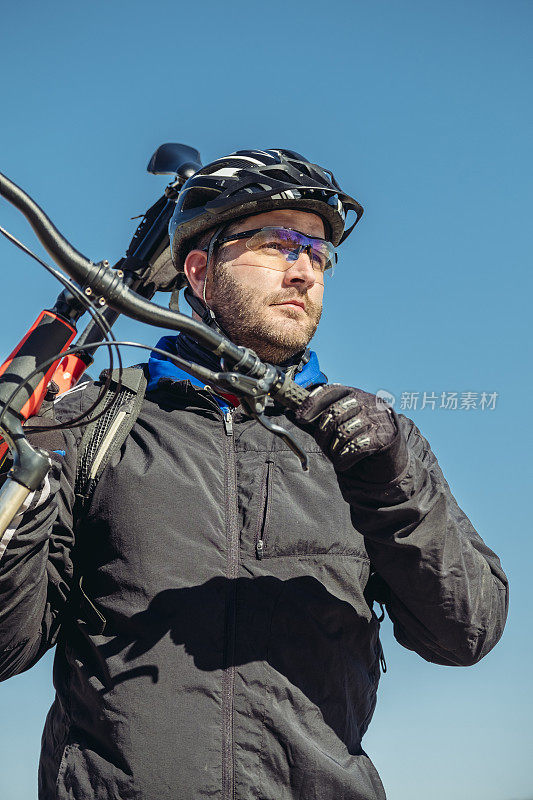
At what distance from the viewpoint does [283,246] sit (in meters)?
5.22

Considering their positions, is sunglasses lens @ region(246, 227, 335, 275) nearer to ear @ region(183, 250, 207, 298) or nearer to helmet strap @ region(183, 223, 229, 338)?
helmet strap @ region(183, 223, 229, 338)

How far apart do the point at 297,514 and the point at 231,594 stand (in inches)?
21.1

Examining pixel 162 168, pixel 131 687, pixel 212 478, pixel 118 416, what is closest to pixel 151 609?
pixel 131 687

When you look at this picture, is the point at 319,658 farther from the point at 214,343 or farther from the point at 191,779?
the point at 214,343

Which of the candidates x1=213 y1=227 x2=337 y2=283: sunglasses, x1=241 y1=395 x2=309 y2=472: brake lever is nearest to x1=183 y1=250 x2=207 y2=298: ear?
x1=213 y1=227 x2=337 y2=283: sunglasses

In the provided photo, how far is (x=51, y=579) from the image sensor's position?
4.25 m

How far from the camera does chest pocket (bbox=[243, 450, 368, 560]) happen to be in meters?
4.21

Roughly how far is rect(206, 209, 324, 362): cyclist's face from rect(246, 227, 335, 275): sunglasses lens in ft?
0.10

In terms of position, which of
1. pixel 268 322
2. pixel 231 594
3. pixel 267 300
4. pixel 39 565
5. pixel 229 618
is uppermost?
pixel 267 300

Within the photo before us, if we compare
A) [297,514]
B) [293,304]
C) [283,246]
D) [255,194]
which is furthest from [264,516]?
[255,194]

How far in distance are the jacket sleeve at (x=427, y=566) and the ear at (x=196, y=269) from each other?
2251 millimetres

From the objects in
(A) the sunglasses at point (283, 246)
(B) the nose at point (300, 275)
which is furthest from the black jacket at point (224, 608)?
(A) the sunglasses at point (283, 246)

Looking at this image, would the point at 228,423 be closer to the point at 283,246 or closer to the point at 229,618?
the point at 229,618

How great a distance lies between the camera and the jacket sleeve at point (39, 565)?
11.9 ft
